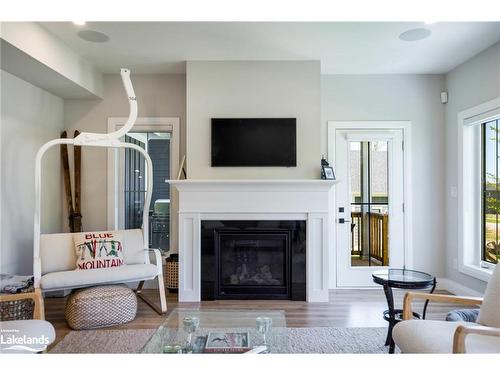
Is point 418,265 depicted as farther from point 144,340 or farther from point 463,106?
point 144,340

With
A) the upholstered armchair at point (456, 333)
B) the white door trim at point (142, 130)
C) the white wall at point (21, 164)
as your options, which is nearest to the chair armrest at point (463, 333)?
the upholstered armchair at point (456, 333)

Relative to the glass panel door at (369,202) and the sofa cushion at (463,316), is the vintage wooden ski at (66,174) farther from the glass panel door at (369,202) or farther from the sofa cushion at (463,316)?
the sofa cushion at (463,316)

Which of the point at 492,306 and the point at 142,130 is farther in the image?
the point at 142,130

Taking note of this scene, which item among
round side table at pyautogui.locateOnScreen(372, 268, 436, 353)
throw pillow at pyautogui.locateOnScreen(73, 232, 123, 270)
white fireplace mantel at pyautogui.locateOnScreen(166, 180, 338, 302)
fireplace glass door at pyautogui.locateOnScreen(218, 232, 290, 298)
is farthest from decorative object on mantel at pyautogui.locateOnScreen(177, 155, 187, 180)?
round side table at pyautogui.locateOnScreen(372, 268, 436, 353)

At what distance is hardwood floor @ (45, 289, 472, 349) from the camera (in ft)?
10.1

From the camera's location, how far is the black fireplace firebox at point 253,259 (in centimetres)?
374

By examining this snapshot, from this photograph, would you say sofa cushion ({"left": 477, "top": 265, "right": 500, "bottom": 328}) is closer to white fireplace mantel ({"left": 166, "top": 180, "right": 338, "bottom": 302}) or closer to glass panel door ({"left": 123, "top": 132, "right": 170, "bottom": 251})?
white fireplace mantel ({"left": 166, "top": 180, "right": 338, "bottom": 302})

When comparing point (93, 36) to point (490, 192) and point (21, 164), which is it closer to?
point (21, 164)

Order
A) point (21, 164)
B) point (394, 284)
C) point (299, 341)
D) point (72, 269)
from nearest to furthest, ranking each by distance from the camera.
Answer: point (394, 284) → point (299, 341) → point (72, 269) → point (21, 164)

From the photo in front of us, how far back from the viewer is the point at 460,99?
3.92 meters

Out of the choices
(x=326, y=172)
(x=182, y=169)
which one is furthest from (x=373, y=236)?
(x=182, y=169)

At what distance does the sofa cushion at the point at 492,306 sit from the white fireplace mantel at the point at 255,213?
69.4 inches

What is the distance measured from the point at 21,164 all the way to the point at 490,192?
16.5ft
